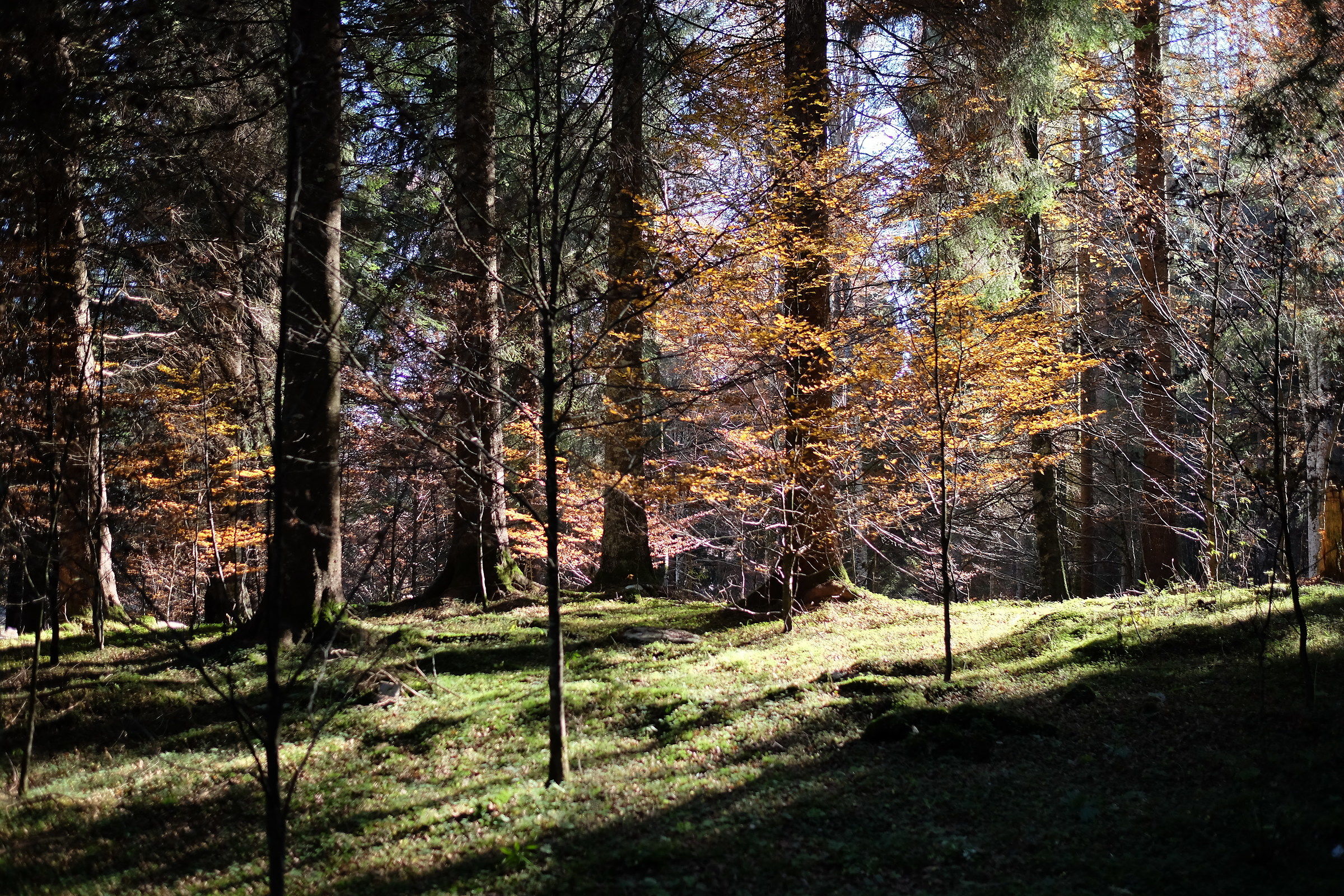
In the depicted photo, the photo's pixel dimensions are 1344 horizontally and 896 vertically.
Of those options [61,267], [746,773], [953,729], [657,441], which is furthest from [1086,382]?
[61,267]

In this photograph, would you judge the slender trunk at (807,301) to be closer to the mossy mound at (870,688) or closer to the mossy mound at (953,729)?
the mossy mound at (870,688)

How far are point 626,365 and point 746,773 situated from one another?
629cm

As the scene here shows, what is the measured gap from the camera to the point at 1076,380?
50.6ft

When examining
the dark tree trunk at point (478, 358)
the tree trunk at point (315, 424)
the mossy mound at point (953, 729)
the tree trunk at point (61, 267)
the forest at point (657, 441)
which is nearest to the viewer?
the forest at point (657, 441)

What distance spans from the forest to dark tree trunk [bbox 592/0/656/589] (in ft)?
0.45

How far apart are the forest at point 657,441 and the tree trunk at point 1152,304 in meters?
0.17

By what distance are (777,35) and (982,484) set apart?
6804 millimetres

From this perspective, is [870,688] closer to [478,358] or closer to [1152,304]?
[478,358]

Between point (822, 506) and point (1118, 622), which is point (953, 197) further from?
point (1118, 622)

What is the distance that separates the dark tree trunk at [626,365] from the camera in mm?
8344

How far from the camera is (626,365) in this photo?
1066cm

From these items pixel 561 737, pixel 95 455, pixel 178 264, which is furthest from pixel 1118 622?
pixel 178 264

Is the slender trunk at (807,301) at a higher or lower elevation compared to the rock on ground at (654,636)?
higher

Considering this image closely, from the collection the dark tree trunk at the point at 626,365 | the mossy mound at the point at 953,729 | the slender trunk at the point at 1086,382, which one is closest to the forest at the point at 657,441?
the mossy mound at the point at 953,729
